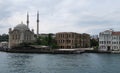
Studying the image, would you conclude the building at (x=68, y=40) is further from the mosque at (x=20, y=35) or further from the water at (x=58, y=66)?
the water at (x=58, y=66)

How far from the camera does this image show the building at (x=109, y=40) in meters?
122

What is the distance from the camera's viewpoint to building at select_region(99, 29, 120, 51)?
122 metres

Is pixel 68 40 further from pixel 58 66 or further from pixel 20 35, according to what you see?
pixel 58 66

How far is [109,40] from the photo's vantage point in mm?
122625

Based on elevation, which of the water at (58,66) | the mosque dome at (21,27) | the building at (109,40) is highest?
the mosque dome at (21,27)

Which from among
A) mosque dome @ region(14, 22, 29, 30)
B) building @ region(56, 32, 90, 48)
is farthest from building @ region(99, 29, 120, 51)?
mosque dome @ region(14, 22, 29, 30)

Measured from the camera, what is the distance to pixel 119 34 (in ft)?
398

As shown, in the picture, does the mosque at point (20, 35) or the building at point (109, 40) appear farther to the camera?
the mosque at point (20, 35)

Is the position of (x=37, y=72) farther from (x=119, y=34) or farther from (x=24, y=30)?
(x=24, y=30)

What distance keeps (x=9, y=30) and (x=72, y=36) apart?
35901 millimetres

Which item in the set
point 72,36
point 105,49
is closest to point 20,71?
point 105,49

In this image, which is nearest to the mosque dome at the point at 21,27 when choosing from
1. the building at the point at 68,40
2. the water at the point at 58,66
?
the building at the point at 68,40

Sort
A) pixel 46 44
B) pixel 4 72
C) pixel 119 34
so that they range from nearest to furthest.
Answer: pixel 4 72 → pixel 119 34 → pixel 46 44

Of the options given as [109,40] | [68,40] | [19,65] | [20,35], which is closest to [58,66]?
[19,65]
